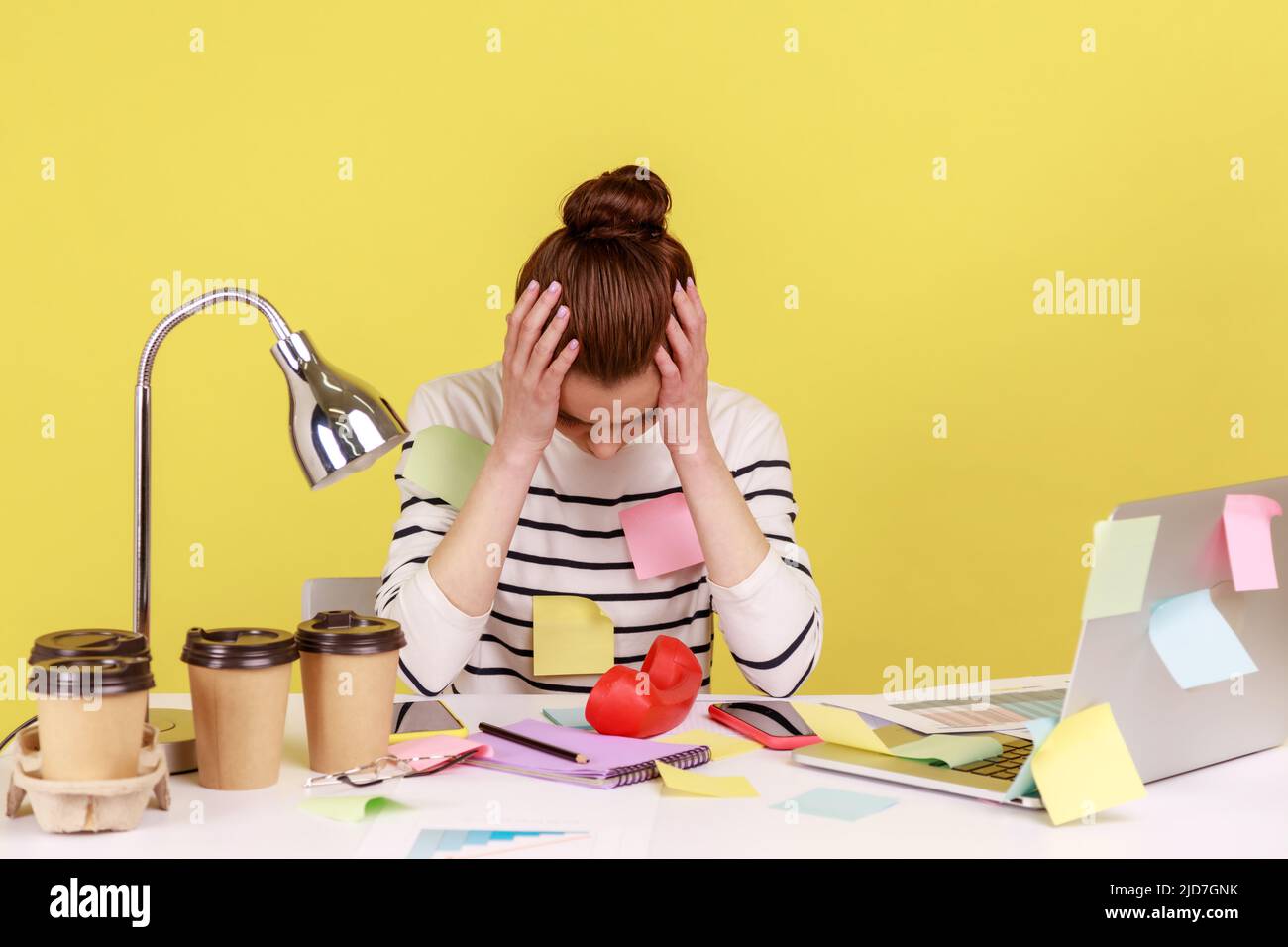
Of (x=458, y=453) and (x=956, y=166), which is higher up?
(x=956, y=166)

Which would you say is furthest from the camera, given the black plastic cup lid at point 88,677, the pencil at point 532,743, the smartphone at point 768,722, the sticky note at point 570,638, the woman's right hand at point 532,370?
the sticky note at point 570,638

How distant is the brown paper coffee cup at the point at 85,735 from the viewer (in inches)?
34.4

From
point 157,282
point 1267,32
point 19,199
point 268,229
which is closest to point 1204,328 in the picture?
point 1267,32

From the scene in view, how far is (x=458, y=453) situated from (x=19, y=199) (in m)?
1.38

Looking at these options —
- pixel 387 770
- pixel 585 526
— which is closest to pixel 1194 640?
pixel 387 770

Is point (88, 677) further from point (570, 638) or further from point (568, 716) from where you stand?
point (570, 638)

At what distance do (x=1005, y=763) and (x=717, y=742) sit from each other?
0.85ft

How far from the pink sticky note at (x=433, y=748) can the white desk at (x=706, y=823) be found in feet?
0.05

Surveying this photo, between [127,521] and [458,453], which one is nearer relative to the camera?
[458,453]

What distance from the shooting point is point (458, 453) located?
167cm

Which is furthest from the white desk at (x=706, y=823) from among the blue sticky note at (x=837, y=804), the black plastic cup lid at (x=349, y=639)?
the black plastic cup lid at (x=349, y=639)

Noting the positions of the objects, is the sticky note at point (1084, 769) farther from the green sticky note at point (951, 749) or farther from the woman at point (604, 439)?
the woman at point (604, 439)
